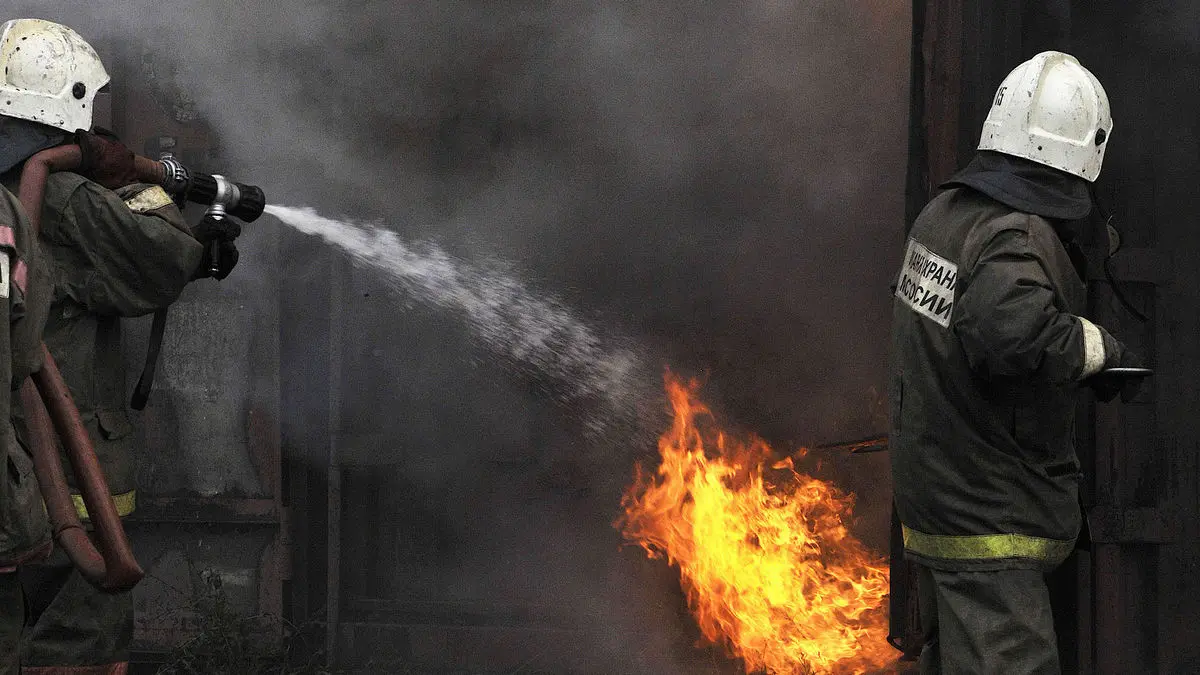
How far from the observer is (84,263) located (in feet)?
14.0

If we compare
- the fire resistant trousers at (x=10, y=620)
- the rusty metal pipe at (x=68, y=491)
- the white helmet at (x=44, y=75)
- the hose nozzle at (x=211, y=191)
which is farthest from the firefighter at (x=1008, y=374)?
the white helmet at (x=44, y=75)

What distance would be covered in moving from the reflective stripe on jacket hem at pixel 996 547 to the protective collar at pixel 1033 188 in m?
0.90

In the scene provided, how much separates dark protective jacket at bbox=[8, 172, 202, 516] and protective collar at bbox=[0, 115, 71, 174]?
5.1 inches

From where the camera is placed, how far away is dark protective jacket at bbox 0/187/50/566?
9.70ft

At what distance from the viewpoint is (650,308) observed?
553 centimetres

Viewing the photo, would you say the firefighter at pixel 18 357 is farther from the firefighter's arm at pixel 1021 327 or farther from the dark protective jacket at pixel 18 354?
the firefighter's arm at pixel 1021 327

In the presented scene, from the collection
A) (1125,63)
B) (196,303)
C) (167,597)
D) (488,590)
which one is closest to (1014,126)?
(1125,63)

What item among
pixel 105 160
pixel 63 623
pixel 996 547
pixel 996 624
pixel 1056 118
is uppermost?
pixel 1056 118

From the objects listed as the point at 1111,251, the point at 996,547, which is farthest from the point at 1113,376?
the point at 1111,251

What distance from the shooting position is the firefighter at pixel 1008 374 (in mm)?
3010

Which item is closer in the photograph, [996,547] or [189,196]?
[996,547]

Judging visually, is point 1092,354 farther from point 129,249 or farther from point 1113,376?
point 129,249

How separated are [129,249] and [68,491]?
113 centimetres

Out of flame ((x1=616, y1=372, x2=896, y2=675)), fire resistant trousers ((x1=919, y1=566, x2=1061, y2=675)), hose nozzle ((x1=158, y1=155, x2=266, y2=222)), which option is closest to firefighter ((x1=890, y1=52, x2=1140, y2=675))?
fire resistant trousers ((x1=919, y1=566, x2=1061, y2=675))
